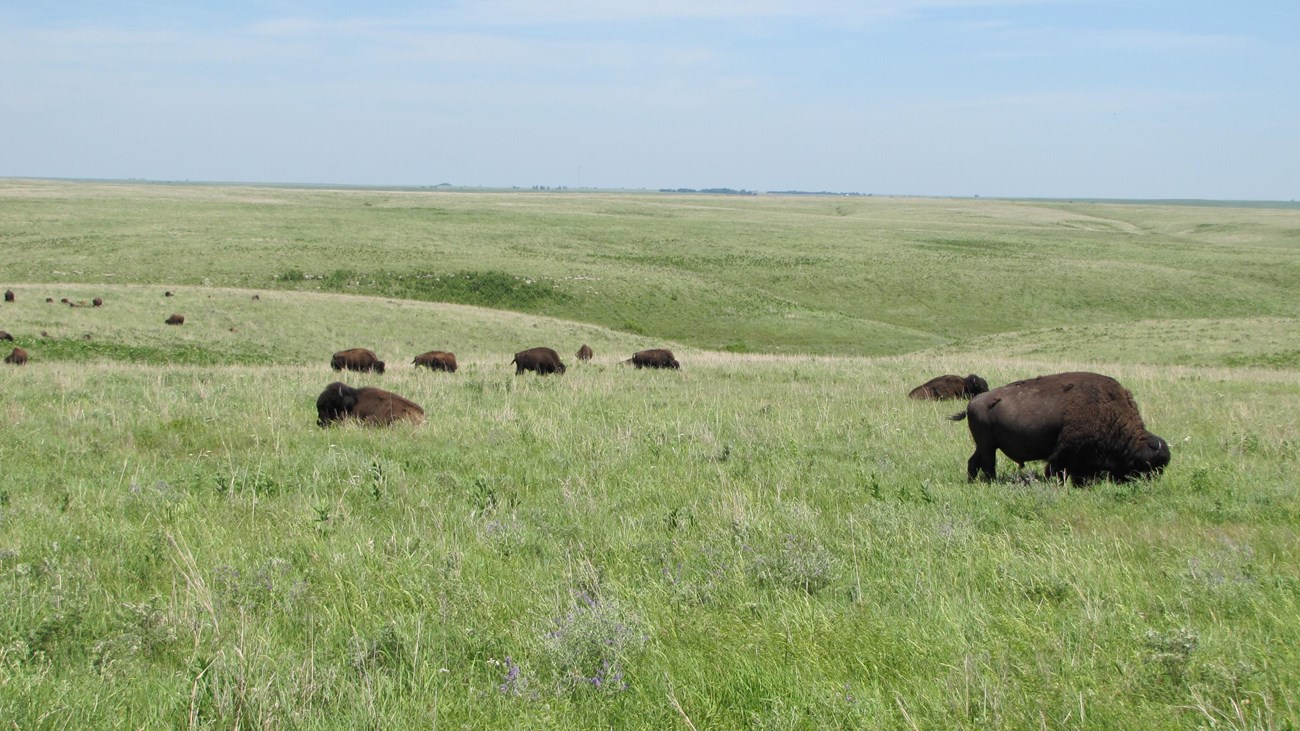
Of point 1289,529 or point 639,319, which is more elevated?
point 1289,529

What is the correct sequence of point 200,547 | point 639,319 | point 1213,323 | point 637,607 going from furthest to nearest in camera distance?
point 639,319, point 1213,323, point 200,547, point 637,607

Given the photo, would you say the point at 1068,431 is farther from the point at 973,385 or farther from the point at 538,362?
the point at 538,362

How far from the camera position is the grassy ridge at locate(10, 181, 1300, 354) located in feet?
172

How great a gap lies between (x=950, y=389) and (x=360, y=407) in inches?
407

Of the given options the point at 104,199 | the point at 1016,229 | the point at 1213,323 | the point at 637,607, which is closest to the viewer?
the point at 637,607

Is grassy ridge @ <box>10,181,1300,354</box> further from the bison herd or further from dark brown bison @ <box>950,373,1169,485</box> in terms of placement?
dark brown bison @ <box>950,373,1169,485</box>

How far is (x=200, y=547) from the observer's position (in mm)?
6094

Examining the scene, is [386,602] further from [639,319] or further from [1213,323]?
[639,319]

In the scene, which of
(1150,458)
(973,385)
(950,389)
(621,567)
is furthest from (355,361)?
(1150,458)

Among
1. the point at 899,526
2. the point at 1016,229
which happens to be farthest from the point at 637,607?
the point at 1016,229

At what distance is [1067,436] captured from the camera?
8.73 meters

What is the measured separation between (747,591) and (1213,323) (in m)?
41.5

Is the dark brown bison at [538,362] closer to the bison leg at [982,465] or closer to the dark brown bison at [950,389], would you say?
the dark brown bison at [950,389]

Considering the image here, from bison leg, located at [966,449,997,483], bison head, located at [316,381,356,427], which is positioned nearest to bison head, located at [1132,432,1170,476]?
bison leg, located at [966,449,997,483]
